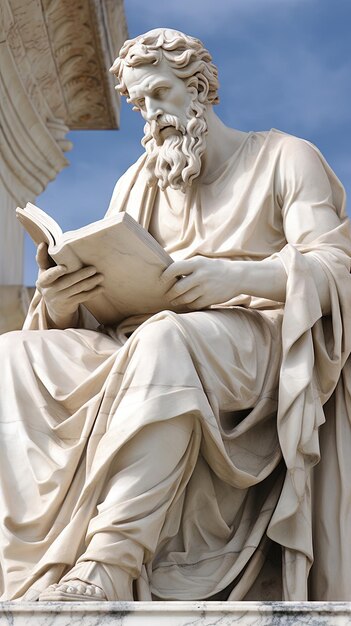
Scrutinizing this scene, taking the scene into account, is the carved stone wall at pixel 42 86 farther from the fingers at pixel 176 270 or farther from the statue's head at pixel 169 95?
the fingers at pixel 176 270

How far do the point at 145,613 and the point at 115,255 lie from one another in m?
1.48

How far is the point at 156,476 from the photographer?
592 centimetres

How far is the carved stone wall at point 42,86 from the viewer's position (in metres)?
9.20

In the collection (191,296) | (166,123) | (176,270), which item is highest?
(166,123)

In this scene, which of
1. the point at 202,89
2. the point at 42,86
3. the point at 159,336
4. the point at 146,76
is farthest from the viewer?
the point at 42,86

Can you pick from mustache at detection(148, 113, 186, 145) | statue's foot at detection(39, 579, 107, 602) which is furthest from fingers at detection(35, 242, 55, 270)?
statue's foot at detection(39, 579, 107, 602)

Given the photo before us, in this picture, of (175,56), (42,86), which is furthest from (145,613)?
(42,86)

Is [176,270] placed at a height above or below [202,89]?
below

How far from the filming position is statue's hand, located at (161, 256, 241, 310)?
6445mm

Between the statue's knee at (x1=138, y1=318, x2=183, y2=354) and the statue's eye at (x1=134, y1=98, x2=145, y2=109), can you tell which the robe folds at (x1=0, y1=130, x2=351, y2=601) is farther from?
the statue's eye at (x1=134, y1=98, x2=145, y2=109)

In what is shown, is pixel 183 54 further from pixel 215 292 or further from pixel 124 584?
pixel 124 584

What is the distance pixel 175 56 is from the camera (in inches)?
273

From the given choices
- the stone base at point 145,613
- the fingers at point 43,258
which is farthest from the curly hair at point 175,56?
the stone base at point 145,613

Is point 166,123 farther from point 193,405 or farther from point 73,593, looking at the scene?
point 73,593
